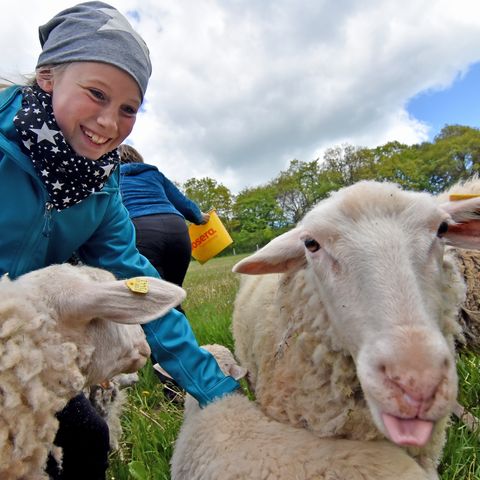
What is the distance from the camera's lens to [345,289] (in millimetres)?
1820

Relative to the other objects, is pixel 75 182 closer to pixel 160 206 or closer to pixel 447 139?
pixel 160 206

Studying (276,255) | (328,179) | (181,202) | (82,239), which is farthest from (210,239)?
(328,179)

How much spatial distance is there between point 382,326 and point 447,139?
5064 cm

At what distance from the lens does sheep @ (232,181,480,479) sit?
4.71 feet

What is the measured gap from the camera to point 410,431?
1.44 meters

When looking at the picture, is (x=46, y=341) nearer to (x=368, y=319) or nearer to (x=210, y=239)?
(x=368, y=319)

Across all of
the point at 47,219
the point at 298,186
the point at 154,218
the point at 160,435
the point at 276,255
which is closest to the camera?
the point at 47,219

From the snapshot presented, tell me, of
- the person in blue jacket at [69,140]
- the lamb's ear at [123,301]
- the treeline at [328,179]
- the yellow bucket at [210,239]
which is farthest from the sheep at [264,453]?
the treeline at [328,179]

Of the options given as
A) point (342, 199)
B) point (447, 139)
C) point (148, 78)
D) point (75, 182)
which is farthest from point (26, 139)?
point (447, 139)

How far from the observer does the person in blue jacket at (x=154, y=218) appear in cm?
433

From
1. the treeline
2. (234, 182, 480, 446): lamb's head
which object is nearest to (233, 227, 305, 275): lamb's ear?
(234, 182, 480, 446): lamb's head

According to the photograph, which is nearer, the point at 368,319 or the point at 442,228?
the point at 368,319

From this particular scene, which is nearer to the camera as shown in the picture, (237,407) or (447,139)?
(237,407)

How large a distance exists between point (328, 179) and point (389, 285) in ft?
175
